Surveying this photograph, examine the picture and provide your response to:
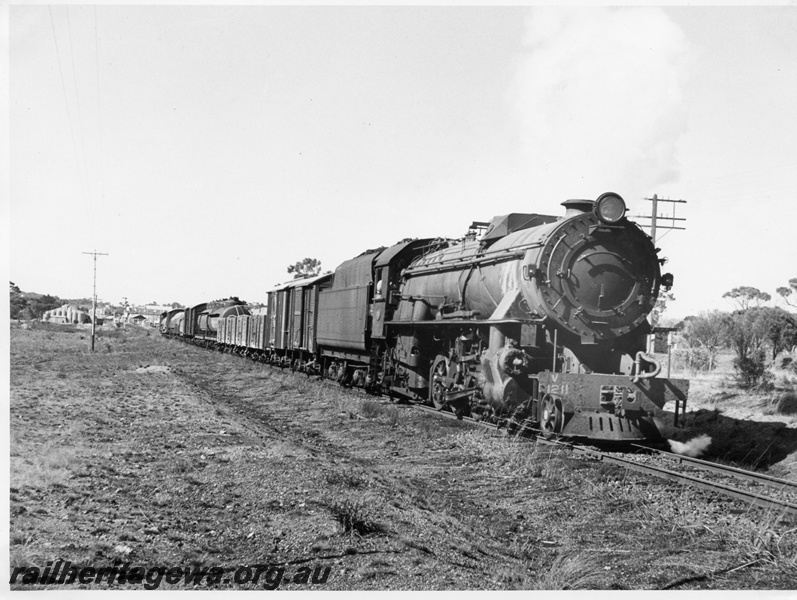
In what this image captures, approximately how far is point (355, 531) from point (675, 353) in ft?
96.8

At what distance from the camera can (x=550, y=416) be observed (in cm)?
1035

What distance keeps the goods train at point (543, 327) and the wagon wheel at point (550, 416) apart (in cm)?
2

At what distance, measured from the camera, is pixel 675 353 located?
3241cm

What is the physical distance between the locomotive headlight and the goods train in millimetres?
16

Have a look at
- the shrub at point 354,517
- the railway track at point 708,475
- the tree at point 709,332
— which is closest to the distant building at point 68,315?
the tree at point 709,332

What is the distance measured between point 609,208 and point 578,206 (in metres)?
0.49

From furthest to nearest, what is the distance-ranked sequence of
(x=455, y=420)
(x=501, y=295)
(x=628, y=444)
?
(x=455, y=420), (x=501, y=295), (x=628, y=444)

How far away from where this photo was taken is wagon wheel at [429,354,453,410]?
13.5 meters

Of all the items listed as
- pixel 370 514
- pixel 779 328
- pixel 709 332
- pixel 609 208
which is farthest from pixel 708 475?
pixel 709 332

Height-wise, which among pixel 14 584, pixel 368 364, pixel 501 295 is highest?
pixel 501 295

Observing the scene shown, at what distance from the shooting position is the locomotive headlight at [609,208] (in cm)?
1080

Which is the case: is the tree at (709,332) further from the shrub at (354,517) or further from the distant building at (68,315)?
the distant building at (68,315)

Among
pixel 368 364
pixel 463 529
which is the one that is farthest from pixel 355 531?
pixel 368 364

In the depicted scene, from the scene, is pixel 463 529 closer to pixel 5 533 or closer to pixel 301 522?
pixel 301 522
